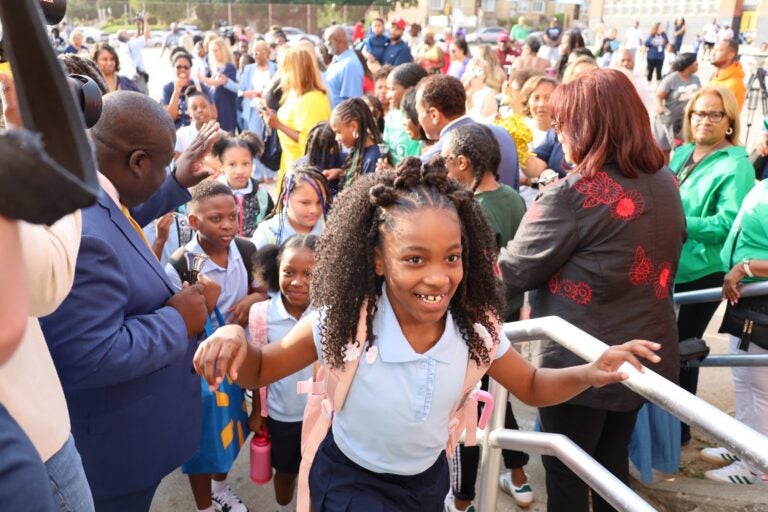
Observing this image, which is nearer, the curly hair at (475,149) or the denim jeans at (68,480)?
the denim jeans at (68,480)

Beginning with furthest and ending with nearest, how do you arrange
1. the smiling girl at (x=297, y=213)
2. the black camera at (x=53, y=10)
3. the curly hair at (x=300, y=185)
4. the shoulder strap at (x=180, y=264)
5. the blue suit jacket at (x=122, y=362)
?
Result: the curly hair at (x=300, y=185)
the smiling girl at (x=297, y=213)
the shoulder strap at (x=180, y=264)
the blue suit jacket at (x=122, y=362)
the black camera at (x=53, y=10)

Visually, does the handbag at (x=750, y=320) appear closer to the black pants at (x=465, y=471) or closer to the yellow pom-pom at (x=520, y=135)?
the black pants at (x=465, y=471)

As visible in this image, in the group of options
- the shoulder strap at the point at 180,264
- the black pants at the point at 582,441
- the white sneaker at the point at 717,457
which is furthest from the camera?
the white sneaker at the point at 717,457

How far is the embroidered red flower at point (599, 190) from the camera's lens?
2.29m

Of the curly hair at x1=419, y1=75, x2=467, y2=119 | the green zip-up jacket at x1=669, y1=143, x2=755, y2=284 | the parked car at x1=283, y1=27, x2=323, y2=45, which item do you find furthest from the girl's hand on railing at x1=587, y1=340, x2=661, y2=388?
the parked car at x1=283, y1=27, x2=323, y2=45

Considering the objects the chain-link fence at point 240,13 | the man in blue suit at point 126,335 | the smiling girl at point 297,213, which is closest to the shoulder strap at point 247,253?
the smiling girl at point 297,213

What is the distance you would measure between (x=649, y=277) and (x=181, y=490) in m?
2.43

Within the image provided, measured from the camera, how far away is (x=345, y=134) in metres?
4.52

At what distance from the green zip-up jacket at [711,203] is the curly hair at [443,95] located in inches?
55.7

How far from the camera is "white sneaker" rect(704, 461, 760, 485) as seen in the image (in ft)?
10.8

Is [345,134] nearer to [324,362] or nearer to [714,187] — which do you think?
[714,187]

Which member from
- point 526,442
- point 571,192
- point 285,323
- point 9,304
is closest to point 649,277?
point 571,192

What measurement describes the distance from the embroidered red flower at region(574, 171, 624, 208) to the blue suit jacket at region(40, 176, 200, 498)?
4.65 ft

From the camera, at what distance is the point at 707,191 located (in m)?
3.41
